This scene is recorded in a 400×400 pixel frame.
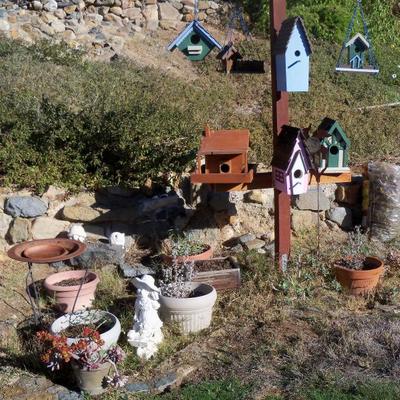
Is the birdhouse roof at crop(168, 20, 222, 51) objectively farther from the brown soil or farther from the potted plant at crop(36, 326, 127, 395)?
the potted plant at crop(36, 326, 127, 395)

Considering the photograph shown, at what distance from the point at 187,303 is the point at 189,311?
86 millimetres

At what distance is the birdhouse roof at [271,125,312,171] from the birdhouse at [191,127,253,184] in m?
0.29

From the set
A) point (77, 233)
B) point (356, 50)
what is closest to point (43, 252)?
point (77, 233)

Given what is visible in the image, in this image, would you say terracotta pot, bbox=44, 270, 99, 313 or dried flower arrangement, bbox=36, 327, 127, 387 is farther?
terracotta pot, bbox=44, 270, 99, 313

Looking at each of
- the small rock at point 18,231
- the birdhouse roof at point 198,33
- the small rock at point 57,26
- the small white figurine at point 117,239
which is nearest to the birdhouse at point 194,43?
the birdhouse roof at point 198,33

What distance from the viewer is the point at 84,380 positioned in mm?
4398

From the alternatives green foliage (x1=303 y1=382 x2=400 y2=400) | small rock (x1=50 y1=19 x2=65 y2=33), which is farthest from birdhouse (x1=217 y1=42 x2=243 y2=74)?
small rock (x1=50 y1=19 x2=65 y2=33)

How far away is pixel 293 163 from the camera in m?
5.52

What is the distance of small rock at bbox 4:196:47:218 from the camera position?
675 cm

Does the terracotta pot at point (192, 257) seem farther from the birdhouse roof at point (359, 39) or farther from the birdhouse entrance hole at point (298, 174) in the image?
the birdhouse roof at point (359, 39)

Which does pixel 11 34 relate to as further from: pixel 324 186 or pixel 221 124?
pixel 324 186

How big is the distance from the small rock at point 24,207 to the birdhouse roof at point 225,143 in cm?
198

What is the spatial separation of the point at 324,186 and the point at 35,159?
3156 millimetres

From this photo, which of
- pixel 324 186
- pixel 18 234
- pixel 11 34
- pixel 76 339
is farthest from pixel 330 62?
pixel 76 339
